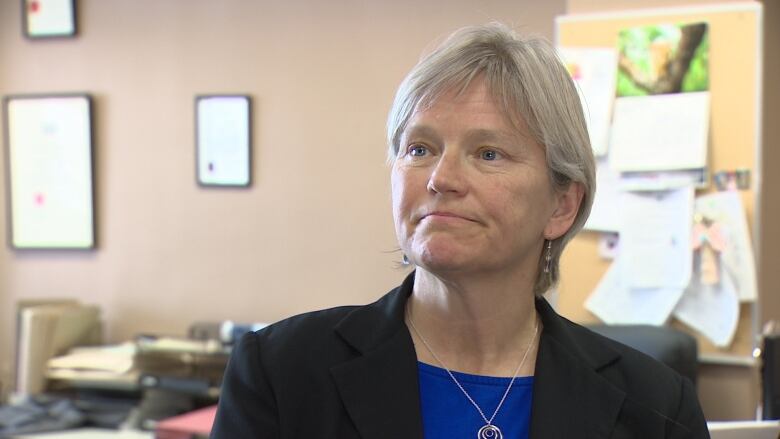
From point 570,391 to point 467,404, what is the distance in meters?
0.16

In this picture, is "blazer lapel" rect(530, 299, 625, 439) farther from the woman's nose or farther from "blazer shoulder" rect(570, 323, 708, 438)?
the woman's nose

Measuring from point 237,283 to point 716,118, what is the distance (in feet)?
5.79

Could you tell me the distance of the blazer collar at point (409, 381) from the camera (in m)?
1.09

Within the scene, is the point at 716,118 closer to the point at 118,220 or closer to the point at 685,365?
the point at 685,365

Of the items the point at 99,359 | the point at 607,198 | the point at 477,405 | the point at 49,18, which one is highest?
the point at 49,18

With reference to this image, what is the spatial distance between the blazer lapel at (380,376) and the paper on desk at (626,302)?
1.43 m

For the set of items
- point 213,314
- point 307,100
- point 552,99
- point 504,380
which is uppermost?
point 307,100

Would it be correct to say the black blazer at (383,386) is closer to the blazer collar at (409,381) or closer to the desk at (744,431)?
the blazer collar at (409,381)

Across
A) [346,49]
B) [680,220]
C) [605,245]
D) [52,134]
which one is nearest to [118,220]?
[52,134]

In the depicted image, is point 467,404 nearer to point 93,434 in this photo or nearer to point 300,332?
point 300,332

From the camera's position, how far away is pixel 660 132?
240 cm

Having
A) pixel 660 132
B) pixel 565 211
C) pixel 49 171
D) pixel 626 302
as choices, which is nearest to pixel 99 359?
pixel 49 171

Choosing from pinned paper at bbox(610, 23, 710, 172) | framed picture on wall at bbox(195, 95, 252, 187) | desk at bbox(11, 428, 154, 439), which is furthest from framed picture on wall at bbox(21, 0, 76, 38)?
pinned paper at bbox(610, 23, 710, 172)

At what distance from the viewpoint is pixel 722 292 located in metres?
2.34
